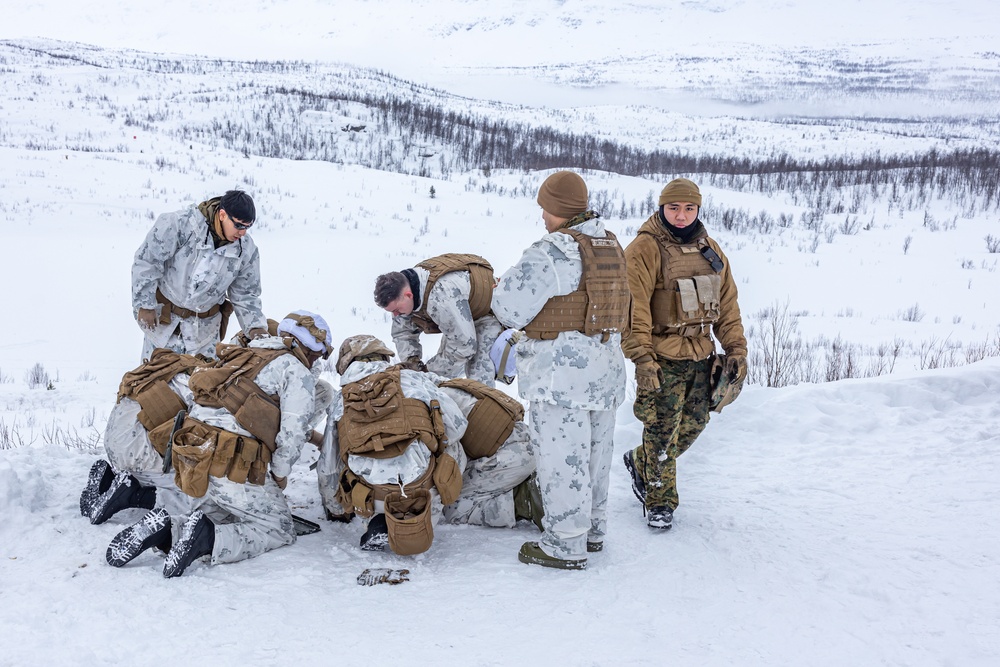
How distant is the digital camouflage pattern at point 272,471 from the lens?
10.7 ft

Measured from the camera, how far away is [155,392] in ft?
11.9

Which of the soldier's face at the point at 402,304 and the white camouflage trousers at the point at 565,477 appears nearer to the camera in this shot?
the white camouflage trousers at the point at 565,477

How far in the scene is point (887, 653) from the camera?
2484mm

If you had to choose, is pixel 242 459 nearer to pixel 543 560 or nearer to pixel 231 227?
pixel 543 560

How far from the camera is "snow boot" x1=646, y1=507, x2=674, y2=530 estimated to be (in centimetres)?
359

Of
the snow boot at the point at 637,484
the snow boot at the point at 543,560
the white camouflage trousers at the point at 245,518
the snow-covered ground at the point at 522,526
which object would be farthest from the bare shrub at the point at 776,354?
the white camouflage trousers at the point at 245,518

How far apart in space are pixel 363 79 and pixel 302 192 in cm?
3301

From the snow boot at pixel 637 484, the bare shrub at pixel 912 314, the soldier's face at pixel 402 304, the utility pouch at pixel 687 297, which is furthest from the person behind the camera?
the bare shrub at pixel 912 314

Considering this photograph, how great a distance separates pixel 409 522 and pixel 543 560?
0.67 m

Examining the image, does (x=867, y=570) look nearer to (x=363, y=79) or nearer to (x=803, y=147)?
(x=803, y=147)

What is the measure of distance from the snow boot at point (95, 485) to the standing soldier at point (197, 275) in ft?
3.78

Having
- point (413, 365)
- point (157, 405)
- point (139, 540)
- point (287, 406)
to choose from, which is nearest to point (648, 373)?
point (413, 365)

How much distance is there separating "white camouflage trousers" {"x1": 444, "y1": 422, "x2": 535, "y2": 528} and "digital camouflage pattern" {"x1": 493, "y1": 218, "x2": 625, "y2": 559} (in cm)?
42

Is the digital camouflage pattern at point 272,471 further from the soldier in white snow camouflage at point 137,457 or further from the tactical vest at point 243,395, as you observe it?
the soldier in white snow camouflage at point 137,457
